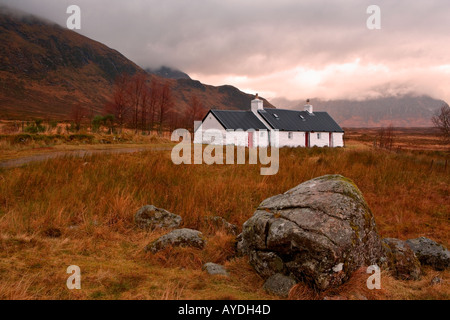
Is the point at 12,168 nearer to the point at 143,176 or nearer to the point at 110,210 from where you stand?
the point at 143,176

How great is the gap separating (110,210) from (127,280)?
10.2ft

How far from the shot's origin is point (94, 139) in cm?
2095

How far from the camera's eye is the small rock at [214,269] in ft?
14.8

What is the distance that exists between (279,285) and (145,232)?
3203 millimetres

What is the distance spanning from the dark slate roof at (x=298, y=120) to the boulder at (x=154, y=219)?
31.8 m

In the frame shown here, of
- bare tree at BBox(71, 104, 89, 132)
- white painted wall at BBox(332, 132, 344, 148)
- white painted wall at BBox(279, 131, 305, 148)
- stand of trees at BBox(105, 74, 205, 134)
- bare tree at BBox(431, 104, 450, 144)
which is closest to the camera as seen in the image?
bare tree at BBox(431, 104, 450, 144)

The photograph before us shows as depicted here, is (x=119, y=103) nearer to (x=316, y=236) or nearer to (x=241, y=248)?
(x=241, y=248)

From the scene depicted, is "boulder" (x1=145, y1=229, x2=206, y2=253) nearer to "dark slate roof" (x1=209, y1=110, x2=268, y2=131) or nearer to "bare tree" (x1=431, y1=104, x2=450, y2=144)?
"bare tree" (x1=431, y1=104, x2=450, y2=144)

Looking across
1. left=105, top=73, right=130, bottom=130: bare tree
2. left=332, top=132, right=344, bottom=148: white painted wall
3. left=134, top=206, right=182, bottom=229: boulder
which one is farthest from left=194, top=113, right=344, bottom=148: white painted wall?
left=134, top=206, right=182, bottom=229: boulder

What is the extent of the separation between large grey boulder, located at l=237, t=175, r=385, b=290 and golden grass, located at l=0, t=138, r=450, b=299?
0.26 meters

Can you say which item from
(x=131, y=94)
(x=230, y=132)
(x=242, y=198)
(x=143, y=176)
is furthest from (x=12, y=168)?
(x=131, y=94)

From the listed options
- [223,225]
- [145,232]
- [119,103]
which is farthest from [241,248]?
[119,103]

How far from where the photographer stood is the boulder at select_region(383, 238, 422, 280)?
16.6 ft

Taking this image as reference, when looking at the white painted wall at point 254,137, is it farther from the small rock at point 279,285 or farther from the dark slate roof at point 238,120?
the small rock at point 279,285
